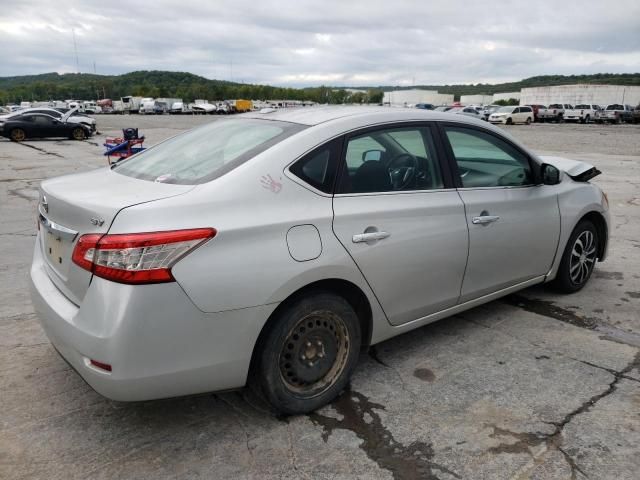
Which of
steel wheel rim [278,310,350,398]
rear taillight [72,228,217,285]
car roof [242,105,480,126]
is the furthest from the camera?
car roof [242,105,480,126]

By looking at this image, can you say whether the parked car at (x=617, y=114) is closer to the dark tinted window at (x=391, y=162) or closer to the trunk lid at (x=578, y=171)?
the trunk lid at (x=578, y=171)

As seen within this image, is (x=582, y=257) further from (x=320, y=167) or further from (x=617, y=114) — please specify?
(x=617, y=114)

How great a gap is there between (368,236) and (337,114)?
2.70 ft

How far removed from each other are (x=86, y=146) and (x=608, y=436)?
21.7 m

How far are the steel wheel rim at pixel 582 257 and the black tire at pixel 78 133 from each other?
24.2 m

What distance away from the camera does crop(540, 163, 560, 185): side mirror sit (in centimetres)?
398

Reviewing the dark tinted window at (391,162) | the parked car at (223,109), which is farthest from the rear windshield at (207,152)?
the parked car at (223,109)

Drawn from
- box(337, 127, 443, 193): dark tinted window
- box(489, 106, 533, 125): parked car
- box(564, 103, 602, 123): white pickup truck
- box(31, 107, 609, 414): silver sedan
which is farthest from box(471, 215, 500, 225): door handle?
box(564, 103, 602, 123): white pickup truck

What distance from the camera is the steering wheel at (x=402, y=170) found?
10.4 feet

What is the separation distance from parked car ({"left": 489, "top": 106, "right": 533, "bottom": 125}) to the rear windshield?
41607 millimetres

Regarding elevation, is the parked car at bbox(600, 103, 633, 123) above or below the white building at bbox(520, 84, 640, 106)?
below

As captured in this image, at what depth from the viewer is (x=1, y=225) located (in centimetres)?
725

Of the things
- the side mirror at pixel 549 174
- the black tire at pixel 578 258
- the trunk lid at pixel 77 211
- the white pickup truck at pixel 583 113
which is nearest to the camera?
the trunk lid at pixel 77 211

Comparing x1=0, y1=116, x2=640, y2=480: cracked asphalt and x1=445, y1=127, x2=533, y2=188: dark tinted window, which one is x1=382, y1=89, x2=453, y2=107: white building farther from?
x1=0, y1=116, x2=640, y2=480: cracked asphalt
